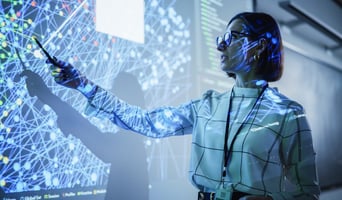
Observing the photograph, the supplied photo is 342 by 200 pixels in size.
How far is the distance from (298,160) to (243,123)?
Result: 0.49 feet

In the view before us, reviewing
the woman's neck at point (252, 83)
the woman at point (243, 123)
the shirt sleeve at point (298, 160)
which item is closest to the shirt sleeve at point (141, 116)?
the woman at point (243, 123)

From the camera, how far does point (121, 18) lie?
97 cm

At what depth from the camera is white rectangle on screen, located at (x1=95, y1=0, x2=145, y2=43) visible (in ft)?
3.03

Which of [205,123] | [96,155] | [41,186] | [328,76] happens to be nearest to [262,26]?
[205,123]

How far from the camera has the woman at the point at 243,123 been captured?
79 centimetres

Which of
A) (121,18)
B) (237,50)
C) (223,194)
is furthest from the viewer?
(121,18)

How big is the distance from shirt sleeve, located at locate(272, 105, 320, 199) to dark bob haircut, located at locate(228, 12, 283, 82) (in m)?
0.13

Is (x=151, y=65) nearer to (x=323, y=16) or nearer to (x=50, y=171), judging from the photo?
(x=50, y=171)

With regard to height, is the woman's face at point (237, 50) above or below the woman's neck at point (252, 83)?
above

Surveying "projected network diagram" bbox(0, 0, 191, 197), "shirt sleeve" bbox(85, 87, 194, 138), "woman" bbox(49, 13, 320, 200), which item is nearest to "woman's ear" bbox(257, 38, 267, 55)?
"woman" bbox(49, 13, 320, 200)

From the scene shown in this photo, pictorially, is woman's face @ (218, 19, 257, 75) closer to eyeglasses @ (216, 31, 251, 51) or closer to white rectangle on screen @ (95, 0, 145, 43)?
eyeglasses @ (216, 31, 251, 51)

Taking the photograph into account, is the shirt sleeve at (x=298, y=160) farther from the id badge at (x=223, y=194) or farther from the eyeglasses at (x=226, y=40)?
the eyeglasses at (x=226, y=40)

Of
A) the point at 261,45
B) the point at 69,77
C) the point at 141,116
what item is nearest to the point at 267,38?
the point at 261,45

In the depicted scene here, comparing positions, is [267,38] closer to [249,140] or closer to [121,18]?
[249,140]
